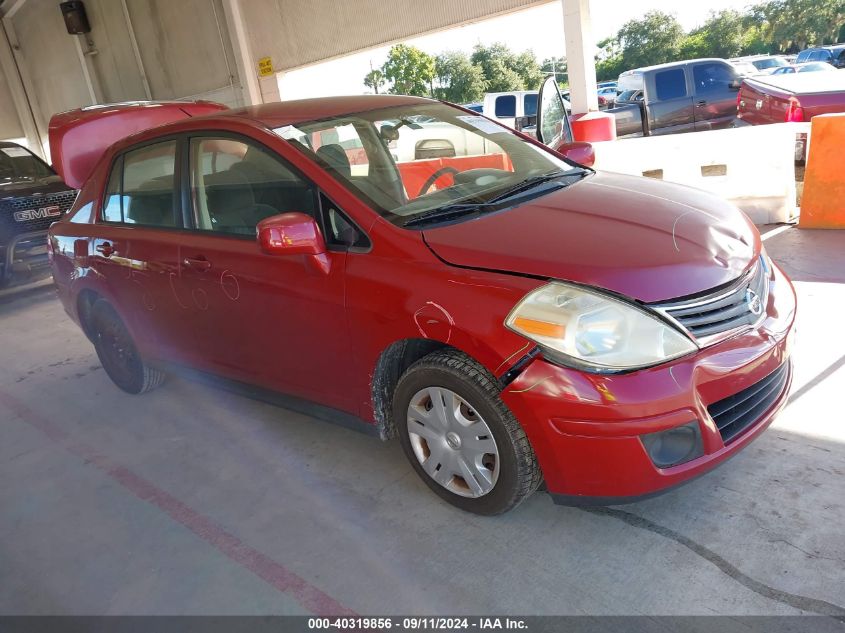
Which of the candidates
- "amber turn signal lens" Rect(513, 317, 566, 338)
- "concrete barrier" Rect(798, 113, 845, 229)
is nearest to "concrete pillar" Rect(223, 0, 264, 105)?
"concrete barrier" Rect(798, 113, 845, 229)

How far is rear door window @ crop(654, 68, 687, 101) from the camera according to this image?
38.3ft

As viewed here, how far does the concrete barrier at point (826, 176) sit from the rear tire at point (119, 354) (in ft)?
17.1

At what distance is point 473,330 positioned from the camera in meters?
2.35

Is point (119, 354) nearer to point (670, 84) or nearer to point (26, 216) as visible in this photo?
point (26, 216)

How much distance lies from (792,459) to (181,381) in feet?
12.0

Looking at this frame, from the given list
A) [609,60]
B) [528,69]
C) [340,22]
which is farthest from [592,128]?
[609,60]

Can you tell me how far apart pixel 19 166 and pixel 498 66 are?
43145 millimetres

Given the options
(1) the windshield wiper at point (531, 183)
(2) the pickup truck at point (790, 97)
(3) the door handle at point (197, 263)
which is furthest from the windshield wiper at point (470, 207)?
(2) the pickup truck at point (790, 97)

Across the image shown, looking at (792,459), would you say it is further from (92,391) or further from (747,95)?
(747,95)

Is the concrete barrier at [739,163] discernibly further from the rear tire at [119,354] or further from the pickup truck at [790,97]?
the rear tire at [119,354]

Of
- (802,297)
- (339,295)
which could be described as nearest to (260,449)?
(339,295)

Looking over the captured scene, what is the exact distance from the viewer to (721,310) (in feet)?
7.64

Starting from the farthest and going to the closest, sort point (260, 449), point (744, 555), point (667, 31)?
point (667, 31) < point (260, 449) < point (744, 555)

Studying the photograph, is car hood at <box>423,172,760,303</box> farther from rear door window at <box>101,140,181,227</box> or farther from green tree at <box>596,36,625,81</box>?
green tree at <box>596,36,625,81</box>
